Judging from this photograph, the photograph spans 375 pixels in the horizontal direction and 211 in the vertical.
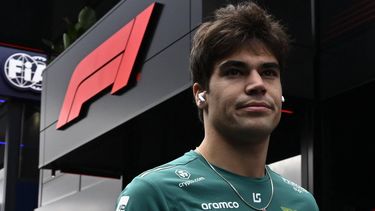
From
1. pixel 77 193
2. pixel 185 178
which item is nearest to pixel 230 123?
pixel 185 178

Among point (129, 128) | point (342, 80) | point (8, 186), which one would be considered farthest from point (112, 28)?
point (8, 186)

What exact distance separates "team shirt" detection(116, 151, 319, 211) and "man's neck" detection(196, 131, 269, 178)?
25mm

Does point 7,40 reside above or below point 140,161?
above

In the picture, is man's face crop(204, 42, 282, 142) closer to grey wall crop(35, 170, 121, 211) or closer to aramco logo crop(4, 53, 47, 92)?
grey wall crop(35, 170, 121, 211)

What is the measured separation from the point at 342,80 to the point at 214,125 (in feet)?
18.3

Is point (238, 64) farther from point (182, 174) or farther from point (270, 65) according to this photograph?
point (182, 174)

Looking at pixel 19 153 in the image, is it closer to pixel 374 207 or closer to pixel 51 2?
pixel 51 2

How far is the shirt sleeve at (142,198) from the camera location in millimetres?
2650

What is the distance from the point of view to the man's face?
8.88 feet

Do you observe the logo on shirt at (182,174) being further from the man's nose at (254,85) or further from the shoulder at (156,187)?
the man's nose at (254,85)

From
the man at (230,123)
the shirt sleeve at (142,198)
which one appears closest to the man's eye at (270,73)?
the man at (230,123)

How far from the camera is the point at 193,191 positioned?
9.08 feet

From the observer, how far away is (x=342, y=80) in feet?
26.9

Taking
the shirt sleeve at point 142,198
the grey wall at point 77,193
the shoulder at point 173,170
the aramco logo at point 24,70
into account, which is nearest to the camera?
the shirt sleeve at point 142,198
